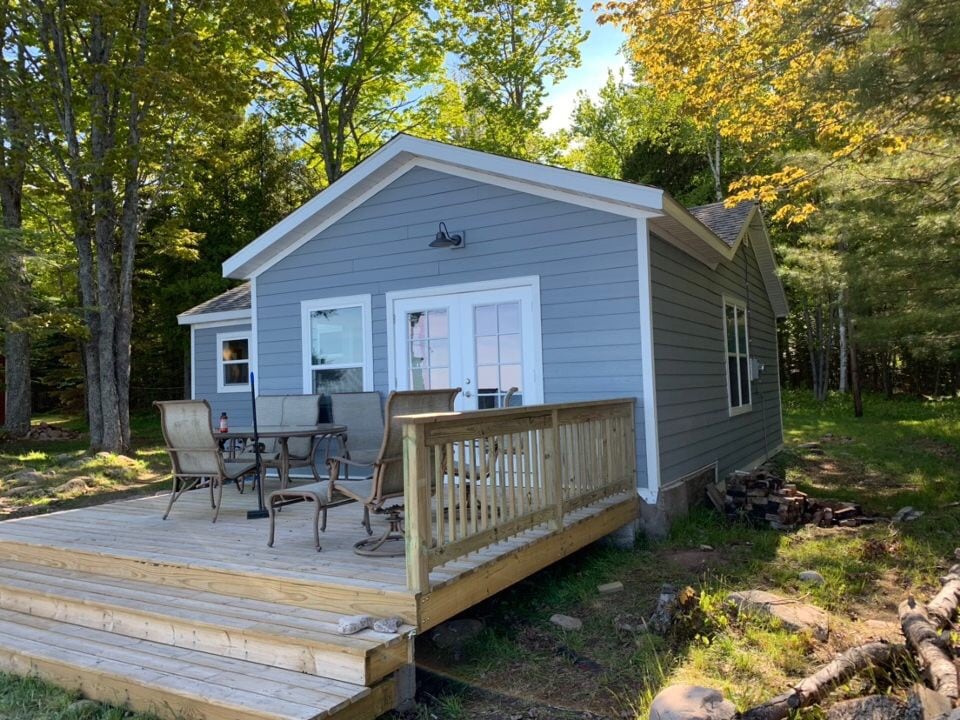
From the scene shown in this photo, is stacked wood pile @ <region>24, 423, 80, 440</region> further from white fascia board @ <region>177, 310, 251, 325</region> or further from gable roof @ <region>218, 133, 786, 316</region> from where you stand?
gable roof @ <region>218, 133, 786, 316</region>

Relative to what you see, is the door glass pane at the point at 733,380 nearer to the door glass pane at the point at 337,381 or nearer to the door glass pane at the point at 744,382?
the door glass pane at the point at 744,382

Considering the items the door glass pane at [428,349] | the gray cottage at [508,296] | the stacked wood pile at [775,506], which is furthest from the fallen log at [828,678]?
the door glass pane at [428,349]

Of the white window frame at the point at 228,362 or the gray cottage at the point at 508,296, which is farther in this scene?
the white window frame at the point at 228,362

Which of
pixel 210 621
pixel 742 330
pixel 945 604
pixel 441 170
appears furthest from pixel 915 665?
pixel 742 330

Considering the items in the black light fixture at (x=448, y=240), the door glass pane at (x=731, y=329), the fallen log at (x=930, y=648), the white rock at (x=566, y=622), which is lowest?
the white rock at (x=566, y=622)

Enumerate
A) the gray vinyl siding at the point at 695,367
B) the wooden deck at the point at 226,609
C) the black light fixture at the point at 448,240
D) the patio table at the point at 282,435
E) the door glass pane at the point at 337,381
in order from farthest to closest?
1. the door glass pane at the point at 337,381
2. the black light fixture at the point at 448,240
3. the gray vinyl siding at the point at 695,367
4. the patio table at the point at 282,435
5. the wooden deck at the point at 226,609

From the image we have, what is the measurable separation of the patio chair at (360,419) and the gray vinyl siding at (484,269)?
0.97 ft

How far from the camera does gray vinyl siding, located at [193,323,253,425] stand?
11617mm

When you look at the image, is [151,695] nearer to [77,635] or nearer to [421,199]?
[77,635]

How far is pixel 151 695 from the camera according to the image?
2986 mm

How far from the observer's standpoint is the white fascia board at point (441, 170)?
5.71 m

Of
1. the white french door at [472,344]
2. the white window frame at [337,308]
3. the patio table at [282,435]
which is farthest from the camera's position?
the white window frame at [337,308]

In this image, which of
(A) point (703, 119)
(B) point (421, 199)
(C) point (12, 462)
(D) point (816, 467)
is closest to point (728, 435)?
(D) point (816, 467)

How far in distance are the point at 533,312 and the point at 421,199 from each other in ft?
5.73
